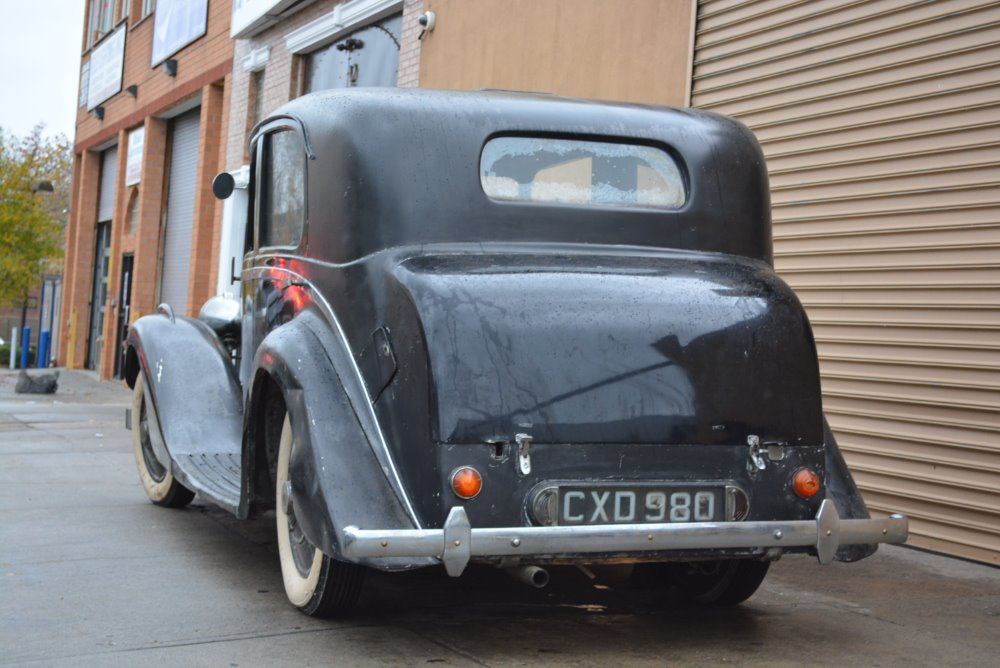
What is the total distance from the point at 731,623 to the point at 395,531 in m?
1.66

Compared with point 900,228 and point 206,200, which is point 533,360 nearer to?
point 900,228

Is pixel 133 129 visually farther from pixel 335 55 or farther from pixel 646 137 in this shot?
pixel 646 137

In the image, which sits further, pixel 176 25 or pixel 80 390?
pixel 176 25

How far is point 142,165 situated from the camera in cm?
2192

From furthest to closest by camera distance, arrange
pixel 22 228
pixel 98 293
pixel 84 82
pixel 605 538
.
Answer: pixel 22 228 < pixel 84 82 < pixel 98 293 < pixel 605 538

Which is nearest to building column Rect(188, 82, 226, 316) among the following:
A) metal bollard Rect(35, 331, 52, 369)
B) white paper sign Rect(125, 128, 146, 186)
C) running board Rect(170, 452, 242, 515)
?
white paper sign Rect(125, 128, 146, 186)

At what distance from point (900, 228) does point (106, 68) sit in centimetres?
2146

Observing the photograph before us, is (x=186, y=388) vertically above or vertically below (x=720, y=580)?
above

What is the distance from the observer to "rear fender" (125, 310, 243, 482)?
6405mm


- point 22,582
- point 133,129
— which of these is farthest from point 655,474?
point 133,129

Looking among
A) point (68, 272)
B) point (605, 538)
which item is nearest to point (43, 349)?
point (68, 272)

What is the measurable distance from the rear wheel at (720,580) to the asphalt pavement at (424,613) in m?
0.07

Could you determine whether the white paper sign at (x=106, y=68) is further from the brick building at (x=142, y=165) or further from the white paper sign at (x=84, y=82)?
the white paper sign at (x=84, y=82)

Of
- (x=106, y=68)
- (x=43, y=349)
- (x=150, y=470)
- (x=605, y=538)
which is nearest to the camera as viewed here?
(x=605, y=538)
